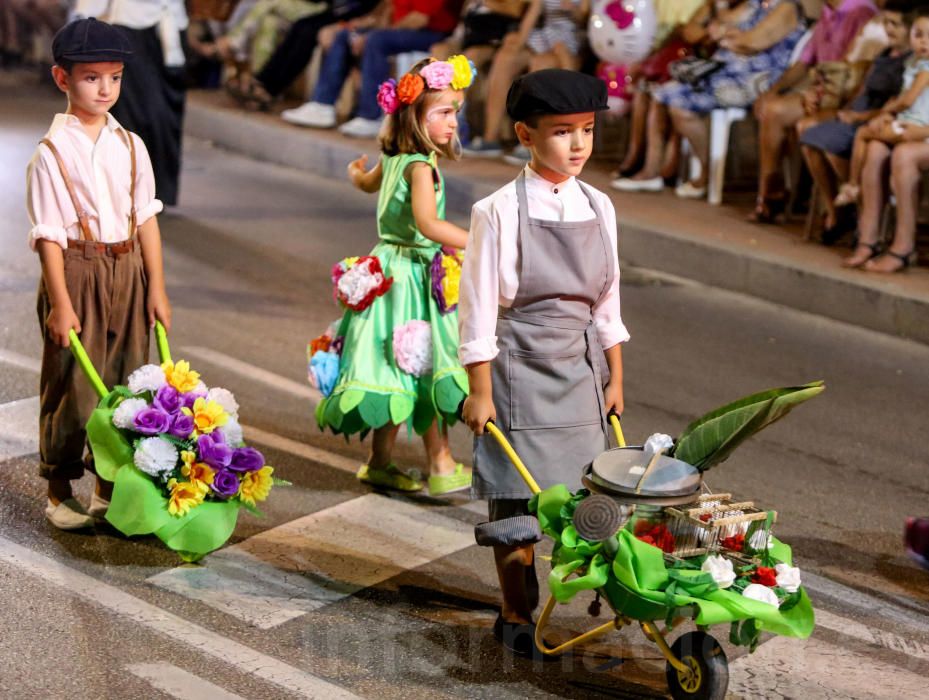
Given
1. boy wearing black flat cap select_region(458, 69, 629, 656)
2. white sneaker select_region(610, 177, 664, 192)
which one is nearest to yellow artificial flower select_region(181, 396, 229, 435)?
boy wearing black flat cap select_region(458, 69, 629, 656)

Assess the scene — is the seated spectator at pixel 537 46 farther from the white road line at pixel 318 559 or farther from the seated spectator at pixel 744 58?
the white road line at pixel 318 559

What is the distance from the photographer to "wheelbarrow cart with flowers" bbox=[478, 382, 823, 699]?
3801mm

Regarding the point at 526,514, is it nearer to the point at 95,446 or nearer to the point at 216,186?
the point at 95,446

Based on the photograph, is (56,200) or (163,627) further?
(56,200)

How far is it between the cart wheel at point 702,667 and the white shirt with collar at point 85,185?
2.39 meters

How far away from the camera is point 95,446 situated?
4965 mm

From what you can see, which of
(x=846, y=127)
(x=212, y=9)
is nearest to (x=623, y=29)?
(x=846, y=127)

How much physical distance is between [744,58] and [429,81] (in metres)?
5.69

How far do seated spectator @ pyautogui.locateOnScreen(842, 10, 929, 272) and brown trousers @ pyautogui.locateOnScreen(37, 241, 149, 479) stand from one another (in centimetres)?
524

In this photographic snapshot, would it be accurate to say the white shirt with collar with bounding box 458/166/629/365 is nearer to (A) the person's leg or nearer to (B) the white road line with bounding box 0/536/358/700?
(B) the white road line with bounding box 0/536/358/700

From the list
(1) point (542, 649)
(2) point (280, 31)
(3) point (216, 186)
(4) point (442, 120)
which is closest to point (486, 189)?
(3) point (216, 186)

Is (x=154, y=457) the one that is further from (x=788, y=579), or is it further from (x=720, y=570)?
(x=788, y=579)

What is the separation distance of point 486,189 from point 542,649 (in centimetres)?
712

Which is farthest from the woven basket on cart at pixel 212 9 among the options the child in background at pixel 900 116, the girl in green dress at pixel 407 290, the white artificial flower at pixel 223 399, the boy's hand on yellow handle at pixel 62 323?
the white artificial flower at pixel 223 399
